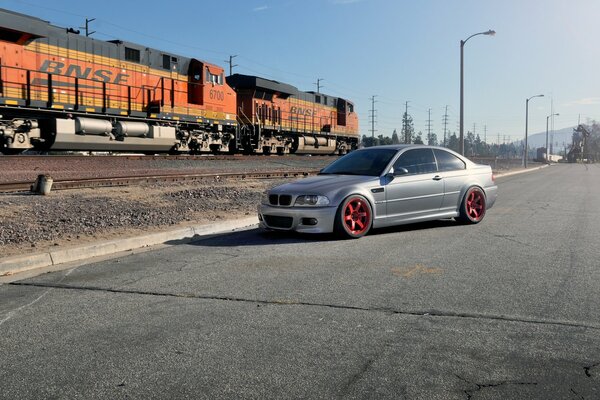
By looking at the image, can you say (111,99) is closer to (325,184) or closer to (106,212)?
(106,212)

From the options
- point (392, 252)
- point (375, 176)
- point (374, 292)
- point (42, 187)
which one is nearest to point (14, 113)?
point (42, 187)

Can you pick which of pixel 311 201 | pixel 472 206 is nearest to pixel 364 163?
pixel 311 201

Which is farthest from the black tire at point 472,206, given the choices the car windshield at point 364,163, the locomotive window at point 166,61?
the locomotive window at point 166,61

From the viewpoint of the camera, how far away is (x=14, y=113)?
1616cm

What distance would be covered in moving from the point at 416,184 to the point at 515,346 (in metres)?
5.37

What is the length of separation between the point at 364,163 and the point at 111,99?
13318 millimetres

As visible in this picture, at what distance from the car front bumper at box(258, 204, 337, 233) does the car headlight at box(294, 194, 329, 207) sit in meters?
0.06

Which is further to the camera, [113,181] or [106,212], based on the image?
[113,181]

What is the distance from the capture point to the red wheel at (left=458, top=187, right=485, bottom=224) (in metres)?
9.50

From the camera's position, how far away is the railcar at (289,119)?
28.1 meters

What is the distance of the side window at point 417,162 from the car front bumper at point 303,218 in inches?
66.2

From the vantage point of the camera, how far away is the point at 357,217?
8.03 m

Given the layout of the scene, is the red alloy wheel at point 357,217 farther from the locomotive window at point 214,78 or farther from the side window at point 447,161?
the locomotive window at point 214,78

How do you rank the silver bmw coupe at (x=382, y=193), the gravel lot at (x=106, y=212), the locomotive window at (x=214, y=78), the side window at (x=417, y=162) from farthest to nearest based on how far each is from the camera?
1. the locomotive window at (x=214, y=78)
2. the side window at (x=417, y=162)
3. the silver bmw coupe at (x=382, y=193)
4. the gravel lot at (x=106, y=212)
